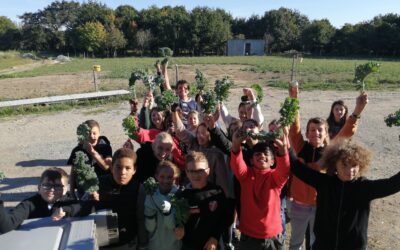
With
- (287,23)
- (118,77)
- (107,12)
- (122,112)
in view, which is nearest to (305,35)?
(287,23)

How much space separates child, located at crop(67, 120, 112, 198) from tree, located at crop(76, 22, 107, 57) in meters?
79.0

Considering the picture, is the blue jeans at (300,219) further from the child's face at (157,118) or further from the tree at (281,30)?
the tree at (281,30)

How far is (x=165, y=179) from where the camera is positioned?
4000 millimetres

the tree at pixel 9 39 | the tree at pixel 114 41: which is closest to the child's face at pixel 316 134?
the tree at pixel 114 41

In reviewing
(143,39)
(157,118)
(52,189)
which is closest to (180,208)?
(52,189)

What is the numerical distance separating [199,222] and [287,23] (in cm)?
9533

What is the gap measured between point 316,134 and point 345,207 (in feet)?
4.01

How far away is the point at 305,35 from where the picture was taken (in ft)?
268

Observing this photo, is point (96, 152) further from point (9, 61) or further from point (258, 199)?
point (9, 61)

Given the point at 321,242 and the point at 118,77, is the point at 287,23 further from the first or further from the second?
the point at 321,242

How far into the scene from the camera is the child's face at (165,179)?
4.00 metres

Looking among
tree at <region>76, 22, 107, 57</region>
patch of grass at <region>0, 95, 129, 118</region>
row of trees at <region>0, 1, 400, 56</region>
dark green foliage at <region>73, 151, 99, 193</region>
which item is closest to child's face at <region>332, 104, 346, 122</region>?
dark green foliage at <region>73, 151, 99, 193</region>

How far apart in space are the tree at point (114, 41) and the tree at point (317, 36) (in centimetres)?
3889

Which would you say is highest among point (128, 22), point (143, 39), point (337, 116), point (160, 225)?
point (128, 22)
